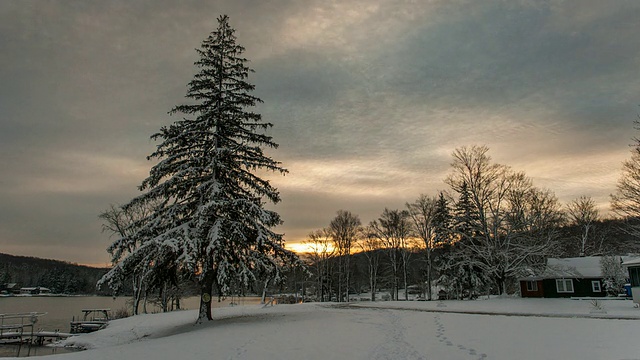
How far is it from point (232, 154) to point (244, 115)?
2361 millimetres

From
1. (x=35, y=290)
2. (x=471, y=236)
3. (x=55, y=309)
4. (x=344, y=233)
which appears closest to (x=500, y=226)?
(x=471, y=236)

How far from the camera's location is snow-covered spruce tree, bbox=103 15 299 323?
58.4 feet

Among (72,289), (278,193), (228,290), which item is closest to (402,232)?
(278,193)

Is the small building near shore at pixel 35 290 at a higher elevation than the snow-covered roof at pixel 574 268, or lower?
lower

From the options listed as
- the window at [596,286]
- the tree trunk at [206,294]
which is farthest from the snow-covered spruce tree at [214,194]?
the window at [596,286]

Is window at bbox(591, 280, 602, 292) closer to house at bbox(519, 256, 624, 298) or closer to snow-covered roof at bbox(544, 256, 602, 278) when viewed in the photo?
house at bbox(519, 256, 624, 298)

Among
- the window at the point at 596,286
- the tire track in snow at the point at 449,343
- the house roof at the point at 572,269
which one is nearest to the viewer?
the tire track in snow at the point at 449,343

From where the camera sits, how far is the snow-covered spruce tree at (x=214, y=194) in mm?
17797

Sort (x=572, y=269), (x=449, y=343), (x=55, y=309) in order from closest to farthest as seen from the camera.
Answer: (x=449, y=343) < (x=572, y=269) < (x=55, y=309)

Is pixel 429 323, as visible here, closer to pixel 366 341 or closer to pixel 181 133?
pixel 366 341

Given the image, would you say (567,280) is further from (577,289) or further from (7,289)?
(7,289)

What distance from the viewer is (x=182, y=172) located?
1867 cm

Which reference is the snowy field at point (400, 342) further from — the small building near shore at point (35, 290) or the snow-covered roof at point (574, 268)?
the small building near shore at point (35, 290)

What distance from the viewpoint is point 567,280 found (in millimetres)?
38844
